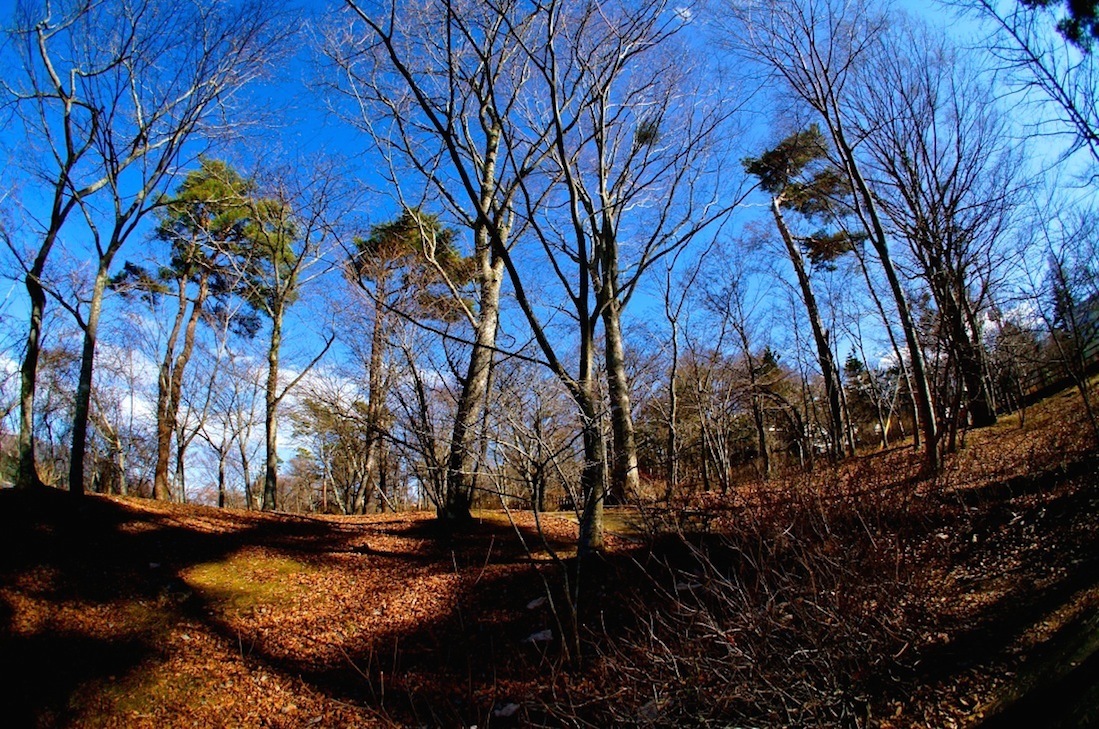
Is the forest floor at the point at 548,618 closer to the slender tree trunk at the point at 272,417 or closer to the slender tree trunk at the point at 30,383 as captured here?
the slender tree trunk at the point at 30,383

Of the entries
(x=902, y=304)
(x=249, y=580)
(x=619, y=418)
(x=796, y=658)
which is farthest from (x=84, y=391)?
(x=902, y=304)

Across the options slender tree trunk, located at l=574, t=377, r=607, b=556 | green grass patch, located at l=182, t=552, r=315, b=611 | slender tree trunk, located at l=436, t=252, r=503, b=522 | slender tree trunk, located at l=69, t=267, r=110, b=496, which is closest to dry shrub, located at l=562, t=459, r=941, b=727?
slender tree trunk, located at l=574, t=377, r=607, b=556

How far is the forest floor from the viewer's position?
297 cm

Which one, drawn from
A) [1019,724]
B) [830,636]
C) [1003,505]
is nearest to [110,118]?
[830,636]

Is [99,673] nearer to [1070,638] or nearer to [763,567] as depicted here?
[763,567]

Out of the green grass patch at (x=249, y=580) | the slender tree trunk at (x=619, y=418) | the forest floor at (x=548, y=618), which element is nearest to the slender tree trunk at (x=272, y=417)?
the forest floor at (x=548, y=618)

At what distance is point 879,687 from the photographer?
2.98m

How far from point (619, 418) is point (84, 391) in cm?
755

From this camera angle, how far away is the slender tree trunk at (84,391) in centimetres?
684

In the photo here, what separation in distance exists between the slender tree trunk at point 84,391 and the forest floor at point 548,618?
53 centimetres

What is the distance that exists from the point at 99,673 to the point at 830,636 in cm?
585

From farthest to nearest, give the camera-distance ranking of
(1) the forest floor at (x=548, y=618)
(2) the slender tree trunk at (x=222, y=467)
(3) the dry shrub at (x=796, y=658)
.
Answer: (2) the slender tree trunk at (x=222, y=467) → (1) the forest floor at (x=548, y=618) → (3) the dry shrub at (x=796, y=658)

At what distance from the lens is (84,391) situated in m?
7.04

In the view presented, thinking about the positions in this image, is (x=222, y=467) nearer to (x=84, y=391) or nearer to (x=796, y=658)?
(x=84, y=391)
